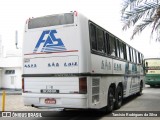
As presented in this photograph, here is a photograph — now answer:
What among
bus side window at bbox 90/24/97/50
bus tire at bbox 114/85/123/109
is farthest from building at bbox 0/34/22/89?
bus side window at bbox 90/24/97/50

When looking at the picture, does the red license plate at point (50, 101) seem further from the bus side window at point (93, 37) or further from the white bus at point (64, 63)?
the bus side window at point (93, 37)

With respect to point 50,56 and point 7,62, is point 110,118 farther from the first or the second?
point 7,62

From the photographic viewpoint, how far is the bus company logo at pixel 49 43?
960 centimetres

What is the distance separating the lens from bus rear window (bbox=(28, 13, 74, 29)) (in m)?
9.61

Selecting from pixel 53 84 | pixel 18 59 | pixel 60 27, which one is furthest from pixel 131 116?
pixel 18 59

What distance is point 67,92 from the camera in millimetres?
9359

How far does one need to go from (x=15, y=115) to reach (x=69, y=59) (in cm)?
378

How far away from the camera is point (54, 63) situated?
31.5 feet

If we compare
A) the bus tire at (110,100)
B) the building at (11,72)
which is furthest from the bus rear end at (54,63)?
the building at (11,72)

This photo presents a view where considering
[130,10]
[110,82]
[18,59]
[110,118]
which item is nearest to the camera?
[110,118]

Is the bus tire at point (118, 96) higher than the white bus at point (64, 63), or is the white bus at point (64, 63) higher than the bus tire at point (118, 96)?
the white bus at point (64, 63)

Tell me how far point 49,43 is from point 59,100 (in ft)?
5.91

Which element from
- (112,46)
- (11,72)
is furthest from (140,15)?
(11,72)

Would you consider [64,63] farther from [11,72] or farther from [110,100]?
[11,72]
